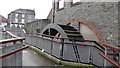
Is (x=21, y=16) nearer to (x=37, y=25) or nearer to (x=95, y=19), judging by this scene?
(x=37, y=25)

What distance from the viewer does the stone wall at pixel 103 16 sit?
701cm

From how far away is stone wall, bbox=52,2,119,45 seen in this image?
7.01 m

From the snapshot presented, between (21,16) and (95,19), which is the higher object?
(21,16)

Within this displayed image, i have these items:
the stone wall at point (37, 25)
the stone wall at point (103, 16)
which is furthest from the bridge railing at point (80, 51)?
the stone wall at point (37, 25)

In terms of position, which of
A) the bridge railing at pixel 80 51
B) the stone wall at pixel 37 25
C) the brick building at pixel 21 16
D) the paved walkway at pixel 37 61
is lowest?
the paved walkway at pixel 37 61

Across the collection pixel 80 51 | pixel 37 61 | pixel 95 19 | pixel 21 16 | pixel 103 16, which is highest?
pixel 21 16

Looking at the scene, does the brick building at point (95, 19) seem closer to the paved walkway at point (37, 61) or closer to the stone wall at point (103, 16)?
the stone wall at point (103, 16)

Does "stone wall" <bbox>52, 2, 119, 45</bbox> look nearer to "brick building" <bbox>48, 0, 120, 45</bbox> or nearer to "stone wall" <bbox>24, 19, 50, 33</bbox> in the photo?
"brick building" <bbox>48, 0, 120, 45</bbox>

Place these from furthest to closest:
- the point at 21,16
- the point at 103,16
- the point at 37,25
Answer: the point at 21,16, the point at 37,25, the point at 103,16

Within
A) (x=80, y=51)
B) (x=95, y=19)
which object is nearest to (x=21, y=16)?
(x=95, y=19)

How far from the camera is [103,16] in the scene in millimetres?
7688

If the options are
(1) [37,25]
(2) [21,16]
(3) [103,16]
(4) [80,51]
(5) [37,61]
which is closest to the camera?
(4) [80,51]

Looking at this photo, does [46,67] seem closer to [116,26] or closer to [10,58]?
[10,58]

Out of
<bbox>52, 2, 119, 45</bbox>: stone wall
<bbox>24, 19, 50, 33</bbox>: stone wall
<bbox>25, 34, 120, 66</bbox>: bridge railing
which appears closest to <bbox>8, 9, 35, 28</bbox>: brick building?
<bbox>24, 19, 50, 33</bbox>: stone wall
